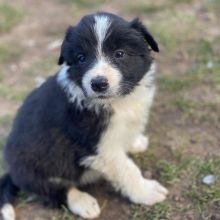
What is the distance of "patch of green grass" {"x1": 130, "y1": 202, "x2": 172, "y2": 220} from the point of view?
4332mm

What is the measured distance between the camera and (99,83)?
3.77 metres

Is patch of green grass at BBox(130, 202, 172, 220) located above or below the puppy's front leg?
below

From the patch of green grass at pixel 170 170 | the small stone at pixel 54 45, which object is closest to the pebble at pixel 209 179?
the patch of green grass at pixel 170 170

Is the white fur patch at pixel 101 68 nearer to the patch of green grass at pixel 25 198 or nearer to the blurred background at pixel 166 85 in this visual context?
the blurred background at pixel 166 85

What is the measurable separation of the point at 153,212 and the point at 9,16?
15.9 feet

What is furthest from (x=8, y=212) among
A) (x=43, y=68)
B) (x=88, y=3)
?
(x=88, y=3)

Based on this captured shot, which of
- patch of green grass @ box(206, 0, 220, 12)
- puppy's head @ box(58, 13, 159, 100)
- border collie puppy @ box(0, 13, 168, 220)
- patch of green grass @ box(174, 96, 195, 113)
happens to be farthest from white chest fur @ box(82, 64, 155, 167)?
patch of green grass @ box(206, 0, 220, 12)

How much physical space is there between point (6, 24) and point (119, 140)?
432cm

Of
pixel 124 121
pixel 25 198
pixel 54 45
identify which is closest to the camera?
pixel 124 121

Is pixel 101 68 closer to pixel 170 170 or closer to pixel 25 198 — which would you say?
pixel 170 170

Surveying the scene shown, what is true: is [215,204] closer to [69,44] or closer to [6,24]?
[69,44]

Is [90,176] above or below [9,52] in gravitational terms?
below

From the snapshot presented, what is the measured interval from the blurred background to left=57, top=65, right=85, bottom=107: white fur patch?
3.37 ft

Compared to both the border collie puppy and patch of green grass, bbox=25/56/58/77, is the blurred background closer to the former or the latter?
patch of green grass, bbox=25/56/58/77
